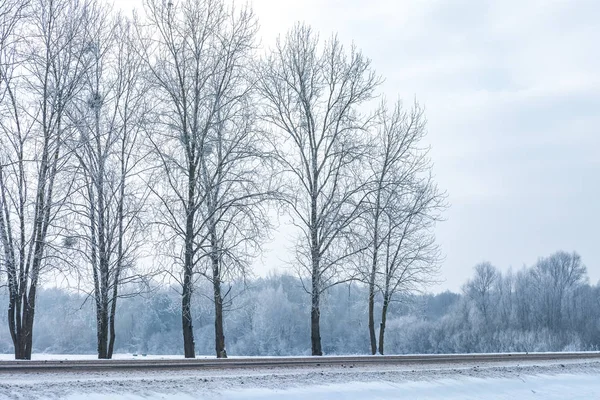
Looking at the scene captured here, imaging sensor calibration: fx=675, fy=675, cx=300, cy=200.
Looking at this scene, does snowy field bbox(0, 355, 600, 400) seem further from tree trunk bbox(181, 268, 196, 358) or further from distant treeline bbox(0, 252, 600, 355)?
distant treeline bbox(0, 252, 600, 355)

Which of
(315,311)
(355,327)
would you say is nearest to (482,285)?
(355,327)

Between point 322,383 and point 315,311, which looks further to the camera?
point 315,311

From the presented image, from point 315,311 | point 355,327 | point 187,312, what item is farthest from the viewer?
point 355,327

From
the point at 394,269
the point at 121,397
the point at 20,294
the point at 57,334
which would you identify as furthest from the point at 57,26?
the point at 57,334

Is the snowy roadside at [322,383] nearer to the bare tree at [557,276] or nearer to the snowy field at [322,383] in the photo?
the snowy field at [322,383]

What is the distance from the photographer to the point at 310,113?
2844 centimetres

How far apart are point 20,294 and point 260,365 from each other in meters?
9.53

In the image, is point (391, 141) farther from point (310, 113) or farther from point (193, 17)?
point (193, 17)

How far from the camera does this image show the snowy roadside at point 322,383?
10.8 meters

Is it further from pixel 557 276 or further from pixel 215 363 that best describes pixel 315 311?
pixel 557 276

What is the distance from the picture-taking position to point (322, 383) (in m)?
13.7

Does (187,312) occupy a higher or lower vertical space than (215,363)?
higher

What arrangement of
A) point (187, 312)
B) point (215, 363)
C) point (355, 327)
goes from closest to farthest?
point (215, 363), point (187, 312), point (355, 327)

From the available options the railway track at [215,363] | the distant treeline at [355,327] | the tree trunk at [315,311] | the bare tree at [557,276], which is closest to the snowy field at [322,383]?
the railway track at [215,363]
